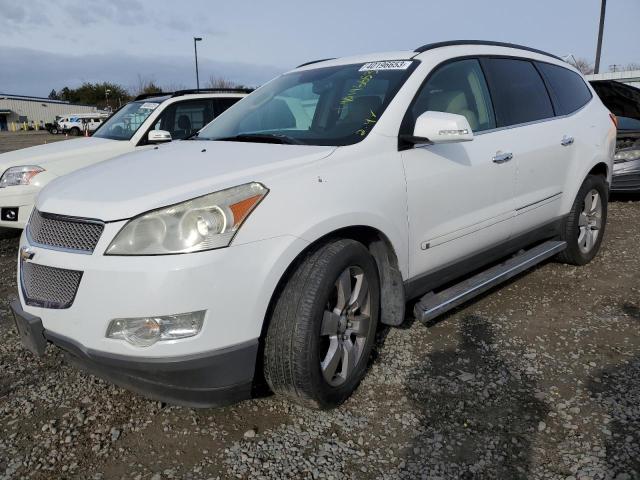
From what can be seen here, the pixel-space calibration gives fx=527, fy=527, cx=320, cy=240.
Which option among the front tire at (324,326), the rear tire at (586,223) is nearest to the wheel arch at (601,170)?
the rear tire at (586,223)

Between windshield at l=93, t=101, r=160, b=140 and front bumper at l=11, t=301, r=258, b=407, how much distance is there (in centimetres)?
437

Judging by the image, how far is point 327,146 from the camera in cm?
266

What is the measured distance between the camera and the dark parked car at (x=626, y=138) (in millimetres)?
7320

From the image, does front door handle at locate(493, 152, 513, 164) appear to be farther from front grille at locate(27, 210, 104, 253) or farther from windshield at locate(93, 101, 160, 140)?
windshield at locate(93, 101, 160, 140)

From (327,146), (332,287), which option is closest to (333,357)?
(332,287)

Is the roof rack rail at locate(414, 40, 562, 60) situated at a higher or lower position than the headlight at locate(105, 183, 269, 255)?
higher

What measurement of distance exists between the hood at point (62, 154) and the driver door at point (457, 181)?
401 centimetres

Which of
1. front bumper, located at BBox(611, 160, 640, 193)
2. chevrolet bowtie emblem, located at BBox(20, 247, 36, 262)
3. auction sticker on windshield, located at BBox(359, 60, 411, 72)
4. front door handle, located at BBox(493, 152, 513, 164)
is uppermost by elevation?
auction sticker on windshield, located at BBox(359, 60, 411, 72)

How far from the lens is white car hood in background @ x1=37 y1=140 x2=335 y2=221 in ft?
7.06

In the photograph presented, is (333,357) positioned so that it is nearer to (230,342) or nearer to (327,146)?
(230,342)

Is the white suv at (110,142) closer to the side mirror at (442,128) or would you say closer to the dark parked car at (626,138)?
the side mirror at (442,128)

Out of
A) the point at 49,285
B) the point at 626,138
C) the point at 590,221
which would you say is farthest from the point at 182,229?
the point at 626,138

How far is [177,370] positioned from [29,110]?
279 feet

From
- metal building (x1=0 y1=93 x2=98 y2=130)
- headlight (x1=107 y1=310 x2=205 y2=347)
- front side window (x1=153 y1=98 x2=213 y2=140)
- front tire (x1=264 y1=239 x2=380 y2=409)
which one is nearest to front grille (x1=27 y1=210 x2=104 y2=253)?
headlight (x1=107 y1=310 x2=205 y2=347)
